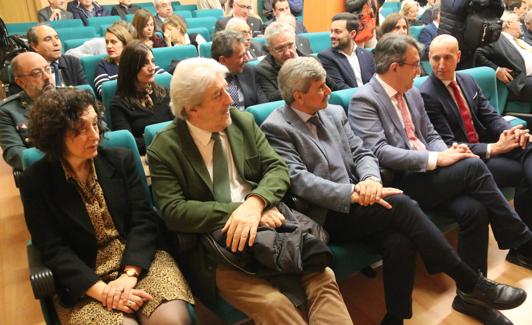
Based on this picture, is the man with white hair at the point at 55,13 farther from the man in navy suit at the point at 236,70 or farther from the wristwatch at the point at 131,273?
the wristwatch at the point at 131,273

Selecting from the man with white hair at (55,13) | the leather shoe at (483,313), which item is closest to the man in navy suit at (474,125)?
the leather shoe at (483,313)

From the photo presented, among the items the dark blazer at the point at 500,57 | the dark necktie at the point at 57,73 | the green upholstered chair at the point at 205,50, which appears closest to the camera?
the dark necktie at the point at 57,73

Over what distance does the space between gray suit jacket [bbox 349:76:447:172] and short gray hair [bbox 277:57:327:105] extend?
1.33ft

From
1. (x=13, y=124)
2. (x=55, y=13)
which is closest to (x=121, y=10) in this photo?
(x=55, y=13)

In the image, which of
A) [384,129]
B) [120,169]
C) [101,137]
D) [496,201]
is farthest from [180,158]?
[496,201]

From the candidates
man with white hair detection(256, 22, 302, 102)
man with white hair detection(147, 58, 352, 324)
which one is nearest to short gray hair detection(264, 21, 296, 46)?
man with white hair detection(256, 22, 302, 102)

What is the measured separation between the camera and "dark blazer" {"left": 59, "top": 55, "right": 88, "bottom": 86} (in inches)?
134

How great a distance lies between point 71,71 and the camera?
3418 mm

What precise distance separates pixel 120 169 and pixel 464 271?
57.7 inches

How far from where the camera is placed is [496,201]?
→ 203 centimetres

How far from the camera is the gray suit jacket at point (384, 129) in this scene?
213 centimetres

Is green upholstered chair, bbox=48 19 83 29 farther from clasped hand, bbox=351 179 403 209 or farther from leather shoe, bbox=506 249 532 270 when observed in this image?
leather shoe, bbox=506 249 532 270

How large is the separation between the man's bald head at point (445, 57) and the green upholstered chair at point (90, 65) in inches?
100

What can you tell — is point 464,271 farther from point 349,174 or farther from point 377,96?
point 377,96
